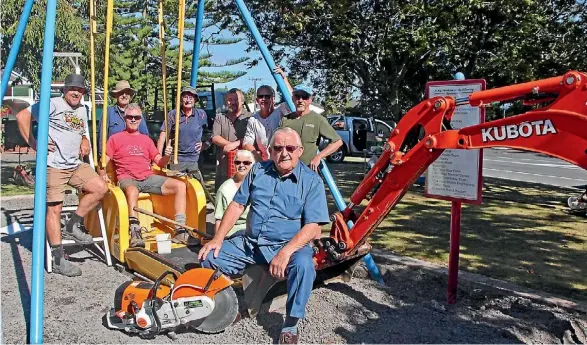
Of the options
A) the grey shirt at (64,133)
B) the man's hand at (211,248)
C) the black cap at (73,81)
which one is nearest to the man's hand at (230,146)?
the grey shirt at (64,133)

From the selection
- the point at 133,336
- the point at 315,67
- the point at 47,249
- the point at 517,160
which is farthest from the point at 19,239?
the point at 517,160

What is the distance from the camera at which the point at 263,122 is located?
20.9ft

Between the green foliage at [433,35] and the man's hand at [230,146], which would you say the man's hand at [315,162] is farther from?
the green foliage at [433,35]

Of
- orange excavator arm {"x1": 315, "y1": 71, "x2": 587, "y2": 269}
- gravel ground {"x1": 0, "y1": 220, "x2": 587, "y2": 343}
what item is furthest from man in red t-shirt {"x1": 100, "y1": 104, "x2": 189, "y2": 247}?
orange excavator arm {"x1": 315, "y1": 71, "x2": 587, "y2": 269}

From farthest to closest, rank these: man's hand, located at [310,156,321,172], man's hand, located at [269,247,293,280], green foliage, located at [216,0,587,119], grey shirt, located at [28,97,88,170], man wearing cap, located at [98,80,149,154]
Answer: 1. green foliage, located at [216,0,587,119]
2. man wearing cap, located at [98,80,149,154]
3. grey shirt, located at [28,97,88,170]
4. man's hand, located at [310,156,321,172]
5. man's hand, located at [269,247,293,280]

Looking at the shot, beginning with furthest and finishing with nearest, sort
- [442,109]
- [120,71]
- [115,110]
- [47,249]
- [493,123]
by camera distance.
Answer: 1. [120,71]
2. [115,110]
3. [47,249]
4. [442,109]
5. [493,123]

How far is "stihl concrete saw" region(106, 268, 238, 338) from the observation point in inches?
156

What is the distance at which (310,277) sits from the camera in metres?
3.93

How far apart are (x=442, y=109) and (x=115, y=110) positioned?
4465 mm

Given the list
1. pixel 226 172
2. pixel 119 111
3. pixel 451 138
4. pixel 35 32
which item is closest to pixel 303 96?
pixel 226 172

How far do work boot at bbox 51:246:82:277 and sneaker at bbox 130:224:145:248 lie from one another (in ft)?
1.89

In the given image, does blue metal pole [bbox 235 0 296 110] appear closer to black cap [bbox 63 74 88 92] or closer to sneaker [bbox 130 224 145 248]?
black cap [bbox 63 74 88 92]

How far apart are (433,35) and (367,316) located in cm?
917

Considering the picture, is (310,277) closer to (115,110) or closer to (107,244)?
(107,244)
